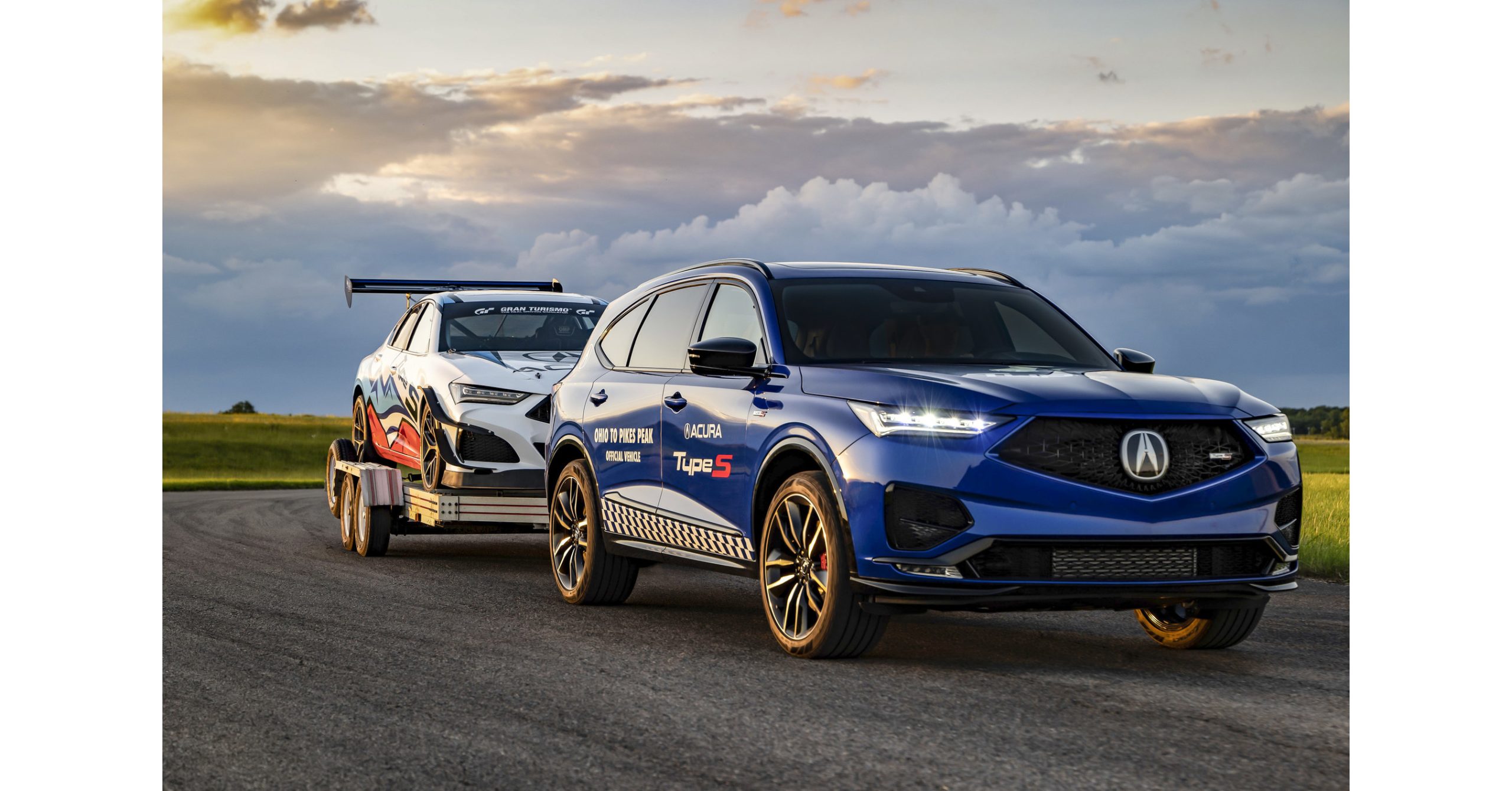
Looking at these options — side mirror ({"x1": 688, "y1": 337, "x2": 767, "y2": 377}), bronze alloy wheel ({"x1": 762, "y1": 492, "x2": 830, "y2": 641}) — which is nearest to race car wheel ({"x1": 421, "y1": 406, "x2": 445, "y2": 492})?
side mirror ({"x1": 688, "y1": 337, "x2": 767, "y2": 377})

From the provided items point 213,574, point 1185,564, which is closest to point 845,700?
point 1185,564

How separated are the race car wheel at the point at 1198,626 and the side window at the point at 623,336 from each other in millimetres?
3505

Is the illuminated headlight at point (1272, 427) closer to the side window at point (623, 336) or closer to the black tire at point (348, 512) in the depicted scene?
the side window at point (623, 336)

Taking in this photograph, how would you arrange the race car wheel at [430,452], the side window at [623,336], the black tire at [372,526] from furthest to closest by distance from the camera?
1. the black tire at [372,526]
2. the race car wheel at [430,452]
3. the side window at [623,336]

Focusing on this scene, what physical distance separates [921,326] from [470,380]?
16.9 ft

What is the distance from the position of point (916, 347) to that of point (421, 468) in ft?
20.0

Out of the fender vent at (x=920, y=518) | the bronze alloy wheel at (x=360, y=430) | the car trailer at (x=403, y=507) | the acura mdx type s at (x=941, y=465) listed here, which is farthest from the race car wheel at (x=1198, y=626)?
the bronze alloy wheel at (x=360, y=430)

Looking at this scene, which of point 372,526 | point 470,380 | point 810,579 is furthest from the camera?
point 372,526

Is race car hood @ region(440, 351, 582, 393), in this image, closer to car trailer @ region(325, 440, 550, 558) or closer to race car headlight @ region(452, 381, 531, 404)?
race car headlight @ region(452, 381, 531, 404)

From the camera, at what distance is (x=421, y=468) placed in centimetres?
1305

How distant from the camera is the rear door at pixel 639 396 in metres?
9.06

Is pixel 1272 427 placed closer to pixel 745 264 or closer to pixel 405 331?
pixel 745 264

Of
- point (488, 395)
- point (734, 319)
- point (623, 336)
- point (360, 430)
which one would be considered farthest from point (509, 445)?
point (734, 319)

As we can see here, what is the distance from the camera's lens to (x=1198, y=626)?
7.93 m
